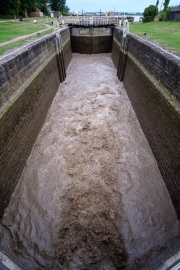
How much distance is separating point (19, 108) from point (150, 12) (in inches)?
1008

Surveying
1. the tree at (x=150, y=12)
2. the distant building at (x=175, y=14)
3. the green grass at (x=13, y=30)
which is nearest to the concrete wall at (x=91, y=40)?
the green grass at (x=13, y=30)

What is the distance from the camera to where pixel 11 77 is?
189 inches

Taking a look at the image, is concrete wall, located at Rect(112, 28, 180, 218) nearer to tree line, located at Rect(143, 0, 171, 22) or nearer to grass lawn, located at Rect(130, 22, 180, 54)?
grass lawn, located at Rect(130, 22, 180, 54)

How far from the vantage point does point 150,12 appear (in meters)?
22.3

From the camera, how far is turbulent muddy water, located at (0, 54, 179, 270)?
370 centimetres

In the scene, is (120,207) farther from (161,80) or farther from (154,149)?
(161,80)

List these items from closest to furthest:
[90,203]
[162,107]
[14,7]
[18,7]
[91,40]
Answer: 1. [90,203]
2. [162,107]
3. [91,40]
4. [14,7]
5. [18,7]

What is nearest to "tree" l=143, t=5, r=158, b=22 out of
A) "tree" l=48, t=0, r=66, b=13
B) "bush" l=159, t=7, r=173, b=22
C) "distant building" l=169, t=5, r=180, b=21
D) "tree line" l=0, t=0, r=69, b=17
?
"bush" l=159, t=7, r=173, b=22

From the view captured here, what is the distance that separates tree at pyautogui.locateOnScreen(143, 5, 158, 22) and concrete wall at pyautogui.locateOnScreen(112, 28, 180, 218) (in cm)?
1971

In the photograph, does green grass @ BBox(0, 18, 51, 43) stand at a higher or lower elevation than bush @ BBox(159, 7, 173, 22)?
lower

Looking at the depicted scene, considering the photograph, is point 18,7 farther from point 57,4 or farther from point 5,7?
point 57,4

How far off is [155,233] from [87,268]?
5.82 feet

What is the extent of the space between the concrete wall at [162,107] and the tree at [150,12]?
1971 cm

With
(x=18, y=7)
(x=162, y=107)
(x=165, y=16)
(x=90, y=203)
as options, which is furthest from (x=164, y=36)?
(x=18, y=7)
